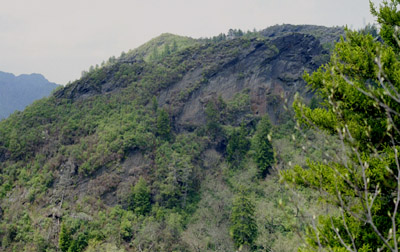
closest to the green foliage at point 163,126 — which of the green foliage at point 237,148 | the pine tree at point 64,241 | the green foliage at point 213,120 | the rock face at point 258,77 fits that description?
the rock face at point 258,77

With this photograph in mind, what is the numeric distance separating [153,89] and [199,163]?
707 inches

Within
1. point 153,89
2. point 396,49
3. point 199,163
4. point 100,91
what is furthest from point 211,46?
point 396,49

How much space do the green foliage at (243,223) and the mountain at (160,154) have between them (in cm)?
32

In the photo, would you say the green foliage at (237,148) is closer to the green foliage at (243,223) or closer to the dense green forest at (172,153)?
the dense green forest at (172,153)

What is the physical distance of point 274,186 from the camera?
3559 cm

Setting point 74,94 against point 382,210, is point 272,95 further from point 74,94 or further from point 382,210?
point 382,210

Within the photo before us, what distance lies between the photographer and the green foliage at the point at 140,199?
3375cm

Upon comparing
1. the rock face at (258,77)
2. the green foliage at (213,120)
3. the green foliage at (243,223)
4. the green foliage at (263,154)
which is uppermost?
the rock face at (258,77)

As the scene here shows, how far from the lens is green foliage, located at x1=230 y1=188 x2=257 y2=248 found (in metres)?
28.8

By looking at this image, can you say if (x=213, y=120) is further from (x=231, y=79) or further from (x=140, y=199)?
(x=140, y=199)

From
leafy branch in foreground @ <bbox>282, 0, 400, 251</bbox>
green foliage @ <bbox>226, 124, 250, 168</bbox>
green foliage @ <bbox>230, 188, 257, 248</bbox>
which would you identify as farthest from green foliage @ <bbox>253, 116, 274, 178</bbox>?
leafy branch in foreground @ <bbox>282, 0, 400, 251</bbox>

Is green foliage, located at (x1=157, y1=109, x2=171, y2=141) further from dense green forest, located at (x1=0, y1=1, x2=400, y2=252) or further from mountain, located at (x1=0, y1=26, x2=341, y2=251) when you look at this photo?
dense green forest, located at (x1=0, y1=1, x2=400, y2=252)

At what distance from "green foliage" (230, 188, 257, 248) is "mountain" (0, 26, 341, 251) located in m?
0.32

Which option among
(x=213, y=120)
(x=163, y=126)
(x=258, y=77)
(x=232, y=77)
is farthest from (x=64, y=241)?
(x=258, y=77)
